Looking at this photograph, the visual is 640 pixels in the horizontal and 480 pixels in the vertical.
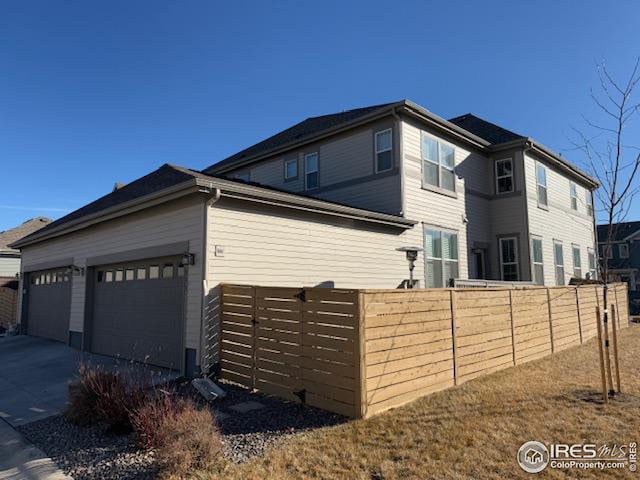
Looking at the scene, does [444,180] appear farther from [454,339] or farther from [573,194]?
[573,194]

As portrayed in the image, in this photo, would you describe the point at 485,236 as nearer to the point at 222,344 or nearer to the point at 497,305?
the point at 497,305

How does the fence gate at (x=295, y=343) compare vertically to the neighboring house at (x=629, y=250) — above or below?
below

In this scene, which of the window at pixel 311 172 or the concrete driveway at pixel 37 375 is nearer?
the concrete driveway at pixel 37 375

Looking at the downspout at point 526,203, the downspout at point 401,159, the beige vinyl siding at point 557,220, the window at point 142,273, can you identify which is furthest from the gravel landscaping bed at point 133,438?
the beige vinyl siding at point 557,220

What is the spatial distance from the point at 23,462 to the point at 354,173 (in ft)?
36.3

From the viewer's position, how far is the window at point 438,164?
13.5 meters

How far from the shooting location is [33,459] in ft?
15.7

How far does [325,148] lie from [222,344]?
28.8ft

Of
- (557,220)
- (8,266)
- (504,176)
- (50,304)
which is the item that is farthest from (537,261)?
(8,266)

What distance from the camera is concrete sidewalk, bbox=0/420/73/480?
14.3ft

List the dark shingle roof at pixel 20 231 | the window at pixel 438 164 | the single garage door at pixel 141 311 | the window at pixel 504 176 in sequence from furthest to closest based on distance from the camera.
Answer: the dark shingle roof at pixel 20 231 → the window at pixel 504 176 → the window at pixel 438 164 → the single garage door at pixel 141 311

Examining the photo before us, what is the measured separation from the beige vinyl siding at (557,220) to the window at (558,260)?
33 centimetres

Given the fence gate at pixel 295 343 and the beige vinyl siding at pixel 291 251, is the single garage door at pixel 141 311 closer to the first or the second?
the beige vinyl siding at pixel 291 251

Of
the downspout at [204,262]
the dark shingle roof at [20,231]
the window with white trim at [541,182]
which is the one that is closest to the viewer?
the downspout at [204,262]
